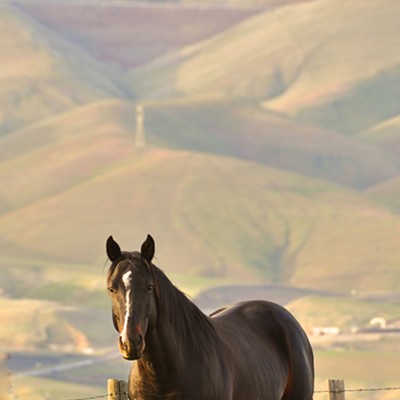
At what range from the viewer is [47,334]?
7790 inches

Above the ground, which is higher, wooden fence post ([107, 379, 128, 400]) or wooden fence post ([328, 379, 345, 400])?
wooden fence post ([328, 379, 345, 400])

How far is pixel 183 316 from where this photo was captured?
952 cm

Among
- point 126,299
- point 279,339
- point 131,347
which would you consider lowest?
point 131,347

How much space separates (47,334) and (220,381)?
624ft

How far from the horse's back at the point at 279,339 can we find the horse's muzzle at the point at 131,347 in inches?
84.1

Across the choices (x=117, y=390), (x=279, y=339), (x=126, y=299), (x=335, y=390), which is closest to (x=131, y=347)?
(x=126, y=299)

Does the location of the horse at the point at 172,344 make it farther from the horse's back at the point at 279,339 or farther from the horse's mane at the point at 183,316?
the horse's back at the point at 279,339

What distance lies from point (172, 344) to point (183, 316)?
0.92 feet

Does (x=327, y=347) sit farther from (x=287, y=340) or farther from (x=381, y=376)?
(x=287, y=340)

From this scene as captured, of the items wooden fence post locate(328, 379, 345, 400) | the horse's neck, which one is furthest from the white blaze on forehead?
wooden fence post locate(328, 379, 345, 400)

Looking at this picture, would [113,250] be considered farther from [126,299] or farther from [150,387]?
[150,387]

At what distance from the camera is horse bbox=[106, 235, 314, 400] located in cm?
892

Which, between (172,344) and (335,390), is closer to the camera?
(172,344)

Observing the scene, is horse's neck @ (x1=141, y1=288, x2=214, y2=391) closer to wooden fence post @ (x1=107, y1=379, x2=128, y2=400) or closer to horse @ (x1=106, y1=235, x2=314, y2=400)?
horse @ (x1=106, y1=235, x2=314, y2=400)
